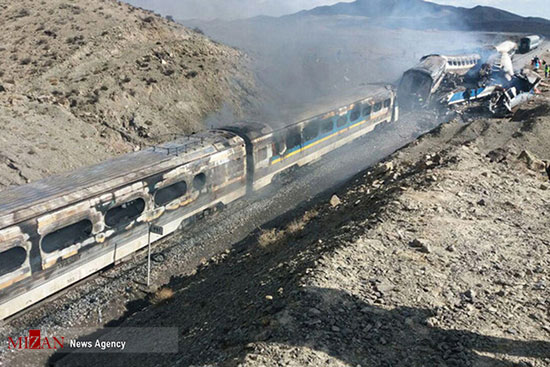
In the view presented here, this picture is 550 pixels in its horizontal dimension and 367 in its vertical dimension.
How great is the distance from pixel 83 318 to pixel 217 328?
5.03 meters

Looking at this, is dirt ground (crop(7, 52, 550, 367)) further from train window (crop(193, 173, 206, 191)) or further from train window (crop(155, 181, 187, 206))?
train window (crop(155, 181, 187, 206))

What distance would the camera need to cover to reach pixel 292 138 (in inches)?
758

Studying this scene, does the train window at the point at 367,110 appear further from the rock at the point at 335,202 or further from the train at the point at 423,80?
the rock at the point at 335,202

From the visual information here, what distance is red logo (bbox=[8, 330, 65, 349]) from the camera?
1070 centimetres

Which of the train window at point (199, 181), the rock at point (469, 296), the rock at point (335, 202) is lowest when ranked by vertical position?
the rock at point (335, 202)

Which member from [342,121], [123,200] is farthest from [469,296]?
[342,121]

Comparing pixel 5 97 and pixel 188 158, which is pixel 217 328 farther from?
pixel 5 97

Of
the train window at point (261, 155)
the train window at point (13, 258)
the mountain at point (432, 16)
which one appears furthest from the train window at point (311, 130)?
the mountain at point (432, 16)

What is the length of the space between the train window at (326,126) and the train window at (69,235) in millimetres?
12332

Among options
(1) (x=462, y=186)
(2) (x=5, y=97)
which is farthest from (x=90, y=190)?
A: (2) (x=5, y=97)

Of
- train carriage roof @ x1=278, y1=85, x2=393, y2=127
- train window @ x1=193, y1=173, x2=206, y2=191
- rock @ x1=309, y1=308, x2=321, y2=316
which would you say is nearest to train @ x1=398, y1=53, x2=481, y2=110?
train carriage roof @ x1=278, y1=85, x2=393, y2=127

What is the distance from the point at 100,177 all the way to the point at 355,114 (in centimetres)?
1496

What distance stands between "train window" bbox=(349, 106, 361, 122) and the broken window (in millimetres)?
4978

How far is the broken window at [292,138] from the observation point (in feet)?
62.3
